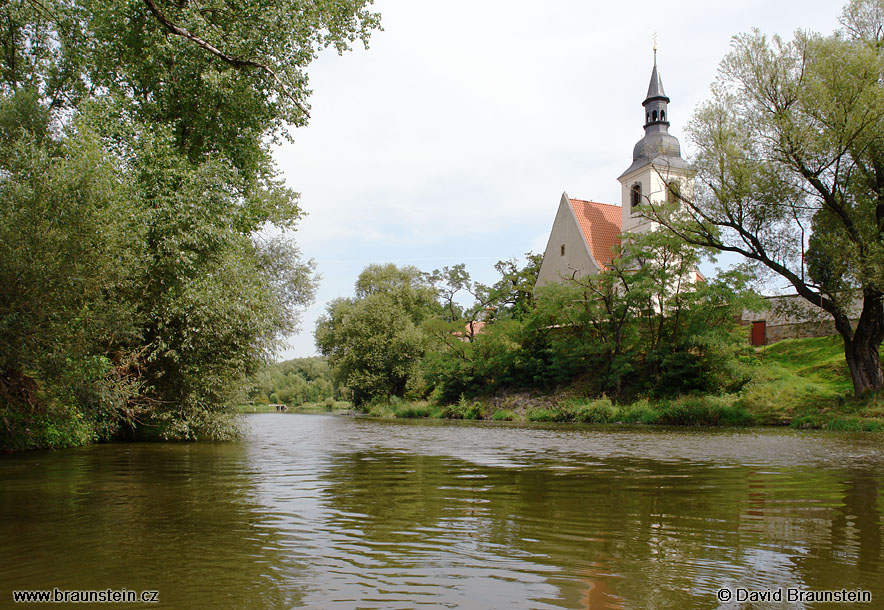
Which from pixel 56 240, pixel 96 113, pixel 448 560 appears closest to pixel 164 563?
Result: pixel 448 560

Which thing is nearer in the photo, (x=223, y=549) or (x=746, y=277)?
(x=223, y=549)

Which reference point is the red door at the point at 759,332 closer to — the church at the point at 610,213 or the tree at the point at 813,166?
the church at the point at 610,213

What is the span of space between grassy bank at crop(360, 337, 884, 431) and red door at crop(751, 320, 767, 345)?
8.73 feet

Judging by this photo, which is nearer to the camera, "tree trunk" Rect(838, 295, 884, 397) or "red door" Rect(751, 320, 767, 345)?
"tree trunk" Rect(838, 295, 884, 397)

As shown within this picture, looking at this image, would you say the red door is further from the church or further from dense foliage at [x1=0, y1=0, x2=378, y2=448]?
dense foliage at [x1=0, y1=0, x2=378, y2=448]

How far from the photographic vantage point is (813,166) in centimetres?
2195

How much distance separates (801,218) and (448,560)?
2423cm

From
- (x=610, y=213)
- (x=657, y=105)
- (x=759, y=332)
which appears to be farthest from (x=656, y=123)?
(x=759, y=332)

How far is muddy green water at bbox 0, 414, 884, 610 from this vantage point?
363cm

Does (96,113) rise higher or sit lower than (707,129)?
lower

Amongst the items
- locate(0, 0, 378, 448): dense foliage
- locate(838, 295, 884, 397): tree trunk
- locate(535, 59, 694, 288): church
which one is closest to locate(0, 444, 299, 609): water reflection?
locate(0, 0, 378, 448): dense foliage

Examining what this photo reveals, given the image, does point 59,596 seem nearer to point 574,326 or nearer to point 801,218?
point 801,218

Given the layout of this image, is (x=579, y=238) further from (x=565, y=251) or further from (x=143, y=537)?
(x=143, y=537)

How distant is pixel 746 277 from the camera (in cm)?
2933
